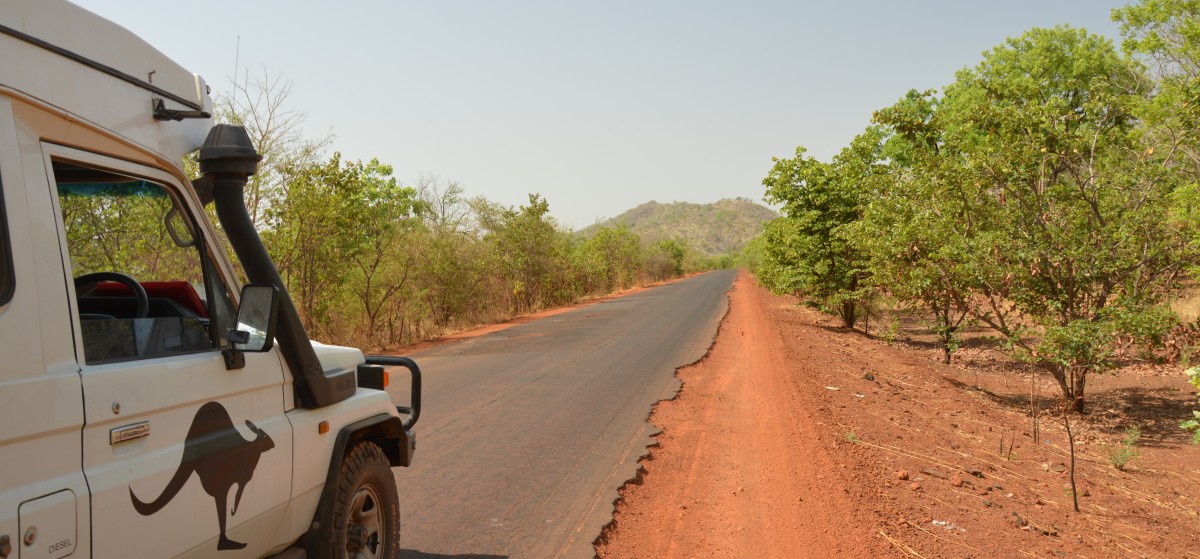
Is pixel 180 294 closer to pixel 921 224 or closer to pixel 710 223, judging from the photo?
pixel 921 224

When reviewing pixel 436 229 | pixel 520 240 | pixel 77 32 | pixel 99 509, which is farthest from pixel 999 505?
pixel 520 240

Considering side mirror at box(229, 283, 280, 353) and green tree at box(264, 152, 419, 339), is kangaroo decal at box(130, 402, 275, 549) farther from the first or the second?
green tree at box(264, 152, 419, 339)

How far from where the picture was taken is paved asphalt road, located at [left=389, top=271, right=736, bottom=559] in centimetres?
507

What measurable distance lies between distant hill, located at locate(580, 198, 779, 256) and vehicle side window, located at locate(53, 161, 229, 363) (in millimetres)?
151235

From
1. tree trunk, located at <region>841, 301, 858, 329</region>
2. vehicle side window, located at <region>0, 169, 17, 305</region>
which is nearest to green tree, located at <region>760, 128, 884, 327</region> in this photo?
tree trunk, located at <region>841, 301, 858, 329</region>

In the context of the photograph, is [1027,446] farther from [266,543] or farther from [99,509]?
[99,509]

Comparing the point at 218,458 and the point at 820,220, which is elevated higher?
the point at 820,220

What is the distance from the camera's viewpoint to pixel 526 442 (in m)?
7.53

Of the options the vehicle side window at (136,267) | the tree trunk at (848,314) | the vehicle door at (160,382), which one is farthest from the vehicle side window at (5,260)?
the tree trunk at (848,314)

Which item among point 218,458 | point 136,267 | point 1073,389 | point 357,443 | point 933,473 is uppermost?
point 136,267

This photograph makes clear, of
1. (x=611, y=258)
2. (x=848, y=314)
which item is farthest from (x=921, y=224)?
(x=611, y=258)

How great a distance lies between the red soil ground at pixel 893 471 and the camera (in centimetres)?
525

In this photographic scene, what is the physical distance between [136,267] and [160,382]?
75 centimetres

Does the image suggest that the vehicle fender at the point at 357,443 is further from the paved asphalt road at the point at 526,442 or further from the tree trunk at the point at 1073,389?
the tree trunk at the point at 1073,389
